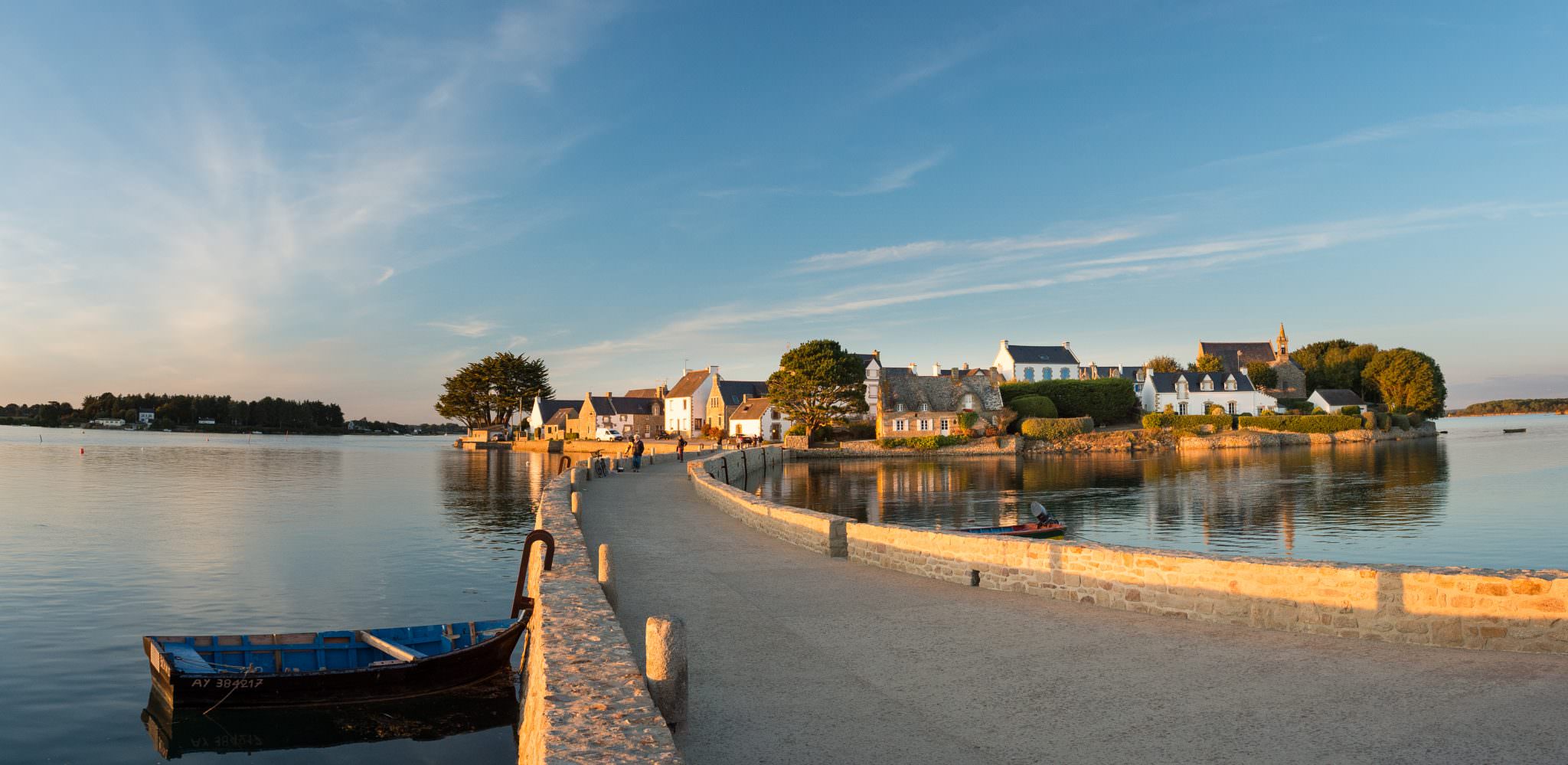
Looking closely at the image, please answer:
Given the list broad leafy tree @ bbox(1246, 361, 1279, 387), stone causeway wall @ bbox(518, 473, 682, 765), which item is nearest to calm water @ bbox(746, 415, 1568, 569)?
stone causeway wall @ bbox(518, 473, 682, 765)

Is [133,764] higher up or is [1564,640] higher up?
[1564,640]

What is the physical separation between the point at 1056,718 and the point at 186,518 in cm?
3554

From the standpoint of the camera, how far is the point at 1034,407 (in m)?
81.0

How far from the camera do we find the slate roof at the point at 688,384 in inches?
3853

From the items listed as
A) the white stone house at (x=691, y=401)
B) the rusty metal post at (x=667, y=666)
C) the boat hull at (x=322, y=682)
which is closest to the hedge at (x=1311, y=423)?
the white stone house at (x=691, y=401)

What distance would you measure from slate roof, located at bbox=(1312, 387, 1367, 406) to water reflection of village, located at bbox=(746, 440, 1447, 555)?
30.1 m

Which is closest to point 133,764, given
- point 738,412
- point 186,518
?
point 186,518

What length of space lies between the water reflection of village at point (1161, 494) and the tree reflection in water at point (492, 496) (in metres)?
11.5

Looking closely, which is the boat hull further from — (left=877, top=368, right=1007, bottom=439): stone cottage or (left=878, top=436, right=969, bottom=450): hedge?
(left=877, top=368, right=1007, bottom=439): stone cottage

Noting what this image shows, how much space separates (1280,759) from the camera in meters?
6.24

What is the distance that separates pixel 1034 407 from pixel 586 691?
78636 millimetres

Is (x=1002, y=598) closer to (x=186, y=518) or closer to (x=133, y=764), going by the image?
(x=133, y=764)

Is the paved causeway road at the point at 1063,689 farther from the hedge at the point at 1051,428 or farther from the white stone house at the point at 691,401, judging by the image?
the white stone house at the point at 691,401

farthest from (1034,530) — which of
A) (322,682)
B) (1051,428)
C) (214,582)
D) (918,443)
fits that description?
(1051,428)
